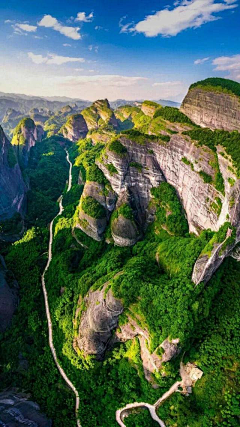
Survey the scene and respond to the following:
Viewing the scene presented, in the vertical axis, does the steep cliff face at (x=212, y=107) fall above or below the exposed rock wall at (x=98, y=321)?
above

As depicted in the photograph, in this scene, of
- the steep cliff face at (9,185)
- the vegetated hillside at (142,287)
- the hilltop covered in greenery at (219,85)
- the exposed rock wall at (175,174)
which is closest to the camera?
the vegetated hillside at (142,287)

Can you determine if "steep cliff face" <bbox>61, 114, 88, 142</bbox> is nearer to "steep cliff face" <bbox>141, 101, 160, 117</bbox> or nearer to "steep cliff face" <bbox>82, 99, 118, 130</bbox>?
"steep cliff face" <bbox>82, 99, 118, 130</bbox>

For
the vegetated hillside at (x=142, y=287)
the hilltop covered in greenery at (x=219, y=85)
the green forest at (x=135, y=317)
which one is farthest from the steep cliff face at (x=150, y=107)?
the hilltop covered in greenery at (x=219, y=85)

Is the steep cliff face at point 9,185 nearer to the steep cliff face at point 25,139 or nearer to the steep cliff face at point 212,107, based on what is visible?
the steep cliff face at point 25,139

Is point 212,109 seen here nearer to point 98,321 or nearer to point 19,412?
point 98,321

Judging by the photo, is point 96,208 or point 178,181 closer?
point 178,181

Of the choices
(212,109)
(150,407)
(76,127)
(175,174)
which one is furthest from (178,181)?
(76,127)

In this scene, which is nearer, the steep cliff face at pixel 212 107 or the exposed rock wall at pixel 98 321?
the exposed rock wall at pixel 98 321
